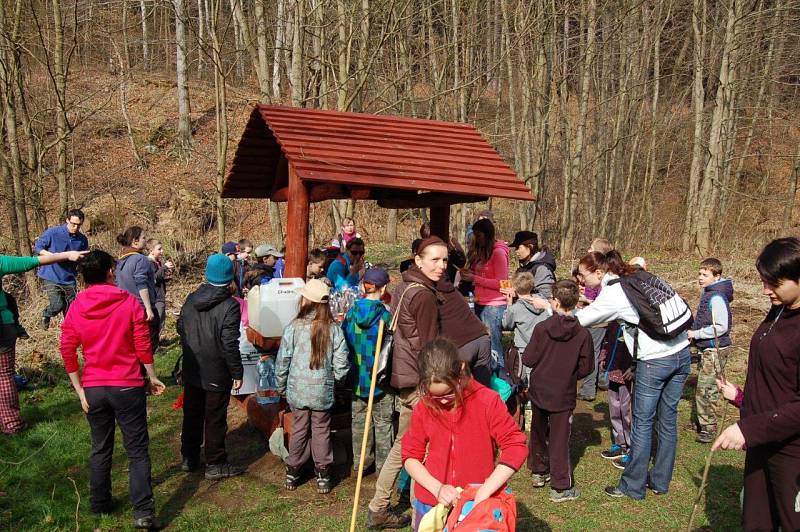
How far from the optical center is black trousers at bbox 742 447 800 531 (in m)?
2.94

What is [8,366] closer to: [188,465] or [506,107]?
[188,465]

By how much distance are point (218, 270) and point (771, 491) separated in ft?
13.6

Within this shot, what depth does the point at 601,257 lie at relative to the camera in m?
5.21

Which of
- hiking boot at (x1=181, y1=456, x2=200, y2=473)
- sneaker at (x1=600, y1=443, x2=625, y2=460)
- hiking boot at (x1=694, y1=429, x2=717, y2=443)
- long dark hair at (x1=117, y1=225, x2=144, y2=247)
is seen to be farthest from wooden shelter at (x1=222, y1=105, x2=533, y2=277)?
hiking boot at (x1=694, y1=429, x2=717, y2=443)

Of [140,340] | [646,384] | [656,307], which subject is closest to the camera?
[140,340]

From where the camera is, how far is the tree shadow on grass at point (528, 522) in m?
4.52

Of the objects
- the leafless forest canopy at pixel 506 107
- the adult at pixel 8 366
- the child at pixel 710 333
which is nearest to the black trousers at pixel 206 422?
the adult at pixel 8 366

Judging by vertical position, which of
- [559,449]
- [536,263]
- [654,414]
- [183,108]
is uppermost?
[183,108]

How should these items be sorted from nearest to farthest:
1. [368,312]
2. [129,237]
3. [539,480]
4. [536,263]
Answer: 1. [368,312]
2. [539,480]
3. [129,237]
4. [536,263]

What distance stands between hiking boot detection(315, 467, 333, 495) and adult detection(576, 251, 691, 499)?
234 cm

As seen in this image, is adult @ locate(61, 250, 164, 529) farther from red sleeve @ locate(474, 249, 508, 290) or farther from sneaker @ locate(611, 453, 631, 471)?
sneaker @ locate(611, 453, 631, 471)

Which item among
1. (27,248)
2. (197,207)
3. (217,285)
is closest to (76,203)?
(197,207)

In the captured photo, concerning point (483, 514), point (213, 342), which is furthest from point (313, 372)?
point (483, 514)

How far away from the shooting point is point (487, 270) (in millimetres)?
7055
